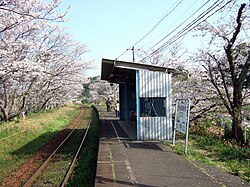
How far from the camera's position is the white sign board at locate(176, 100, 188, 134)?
7465mm

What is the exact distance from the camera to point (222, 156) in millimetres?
7527

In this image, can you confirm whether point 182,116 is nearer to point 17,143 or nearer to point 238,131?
point 238,131

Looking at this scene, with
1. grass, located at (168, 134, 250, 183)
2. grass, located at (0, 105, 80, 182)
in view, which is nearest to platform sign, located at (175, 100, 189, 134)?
grass, located at (168, 134, 250, 183)

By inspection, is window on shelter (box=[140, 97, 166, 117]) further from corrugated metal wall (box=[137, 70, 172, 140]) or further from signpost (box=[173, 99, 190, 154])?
signpost (box=[173, 99, 190, 154])

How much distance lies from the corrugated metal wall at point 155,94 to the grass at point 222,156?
1188 millimetres

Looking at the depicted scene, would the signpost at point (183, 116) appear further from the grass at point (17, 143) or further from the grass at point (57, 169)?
the grass at point (17, 143)

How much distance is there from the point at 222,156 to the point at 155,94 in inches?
128

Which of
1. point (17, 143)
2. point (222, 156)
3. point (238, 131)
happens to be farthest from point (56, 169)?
point (238, 131)

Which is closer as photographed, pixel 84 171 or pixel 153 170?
pixel 153 170

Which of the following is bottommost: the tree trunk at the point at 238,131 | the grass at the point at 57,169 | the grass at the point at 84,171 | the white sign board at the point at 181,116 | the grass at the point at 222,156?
the grass at the point at 57,169

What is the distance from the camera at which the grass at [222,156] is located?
6.03 m

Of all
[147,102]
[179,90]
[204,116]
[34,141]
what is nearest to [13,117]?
[34,141]

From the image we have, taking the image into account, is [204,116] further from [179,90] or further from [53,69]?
[53,69]

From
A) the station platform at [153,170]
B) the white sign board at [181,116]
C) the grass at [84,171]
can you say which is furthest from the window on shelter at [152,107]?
the station platform at [153,170]
